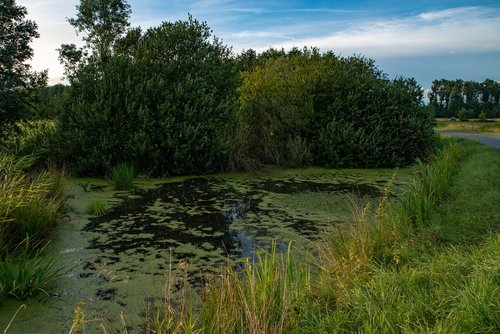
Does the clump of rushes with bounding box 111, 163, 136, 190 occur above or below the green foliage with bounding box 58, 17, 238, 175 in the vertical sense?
below

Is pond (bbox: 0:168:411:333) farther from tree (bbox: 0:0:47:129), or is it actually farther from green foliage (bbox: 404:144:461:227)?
tree (bbox: 0:0:47:129)

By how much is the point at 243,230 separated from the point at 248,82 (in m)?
9.19

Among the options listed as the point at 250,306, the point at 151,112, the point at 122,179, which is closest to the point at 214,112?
the point at 151,112

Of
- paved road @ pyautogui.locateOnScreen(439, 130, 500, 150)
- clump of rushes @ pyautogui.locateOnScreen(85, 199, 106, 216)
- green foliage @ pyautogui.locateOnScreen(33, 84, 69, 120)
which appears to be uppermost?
green foliage @ pyautogui.locateOnScreen(33, 84, 69, 120)

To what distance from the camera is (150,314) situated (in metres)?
3.58

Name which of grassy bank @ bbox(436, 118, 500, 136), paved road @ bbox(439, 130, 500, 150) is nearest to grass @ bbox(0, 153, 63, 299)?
paved road @ bbox(439, 130, 500, 150)

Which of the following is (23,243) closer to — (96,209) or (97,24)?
(96,209)

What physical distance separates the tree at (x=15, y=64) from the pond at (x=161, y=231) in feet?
8.34

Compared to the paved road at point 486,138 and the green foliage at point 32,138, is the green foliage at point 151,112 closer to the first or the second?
the green foliage at point 32,138

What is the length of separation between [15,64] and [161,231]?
25.3ft

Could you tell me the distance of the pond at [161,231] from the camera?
3.75m

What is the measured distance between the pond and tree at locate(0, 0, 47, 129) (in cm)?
254

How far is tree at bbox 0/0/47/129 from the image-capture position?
404 inches

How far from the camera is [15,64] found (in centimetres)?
1084
